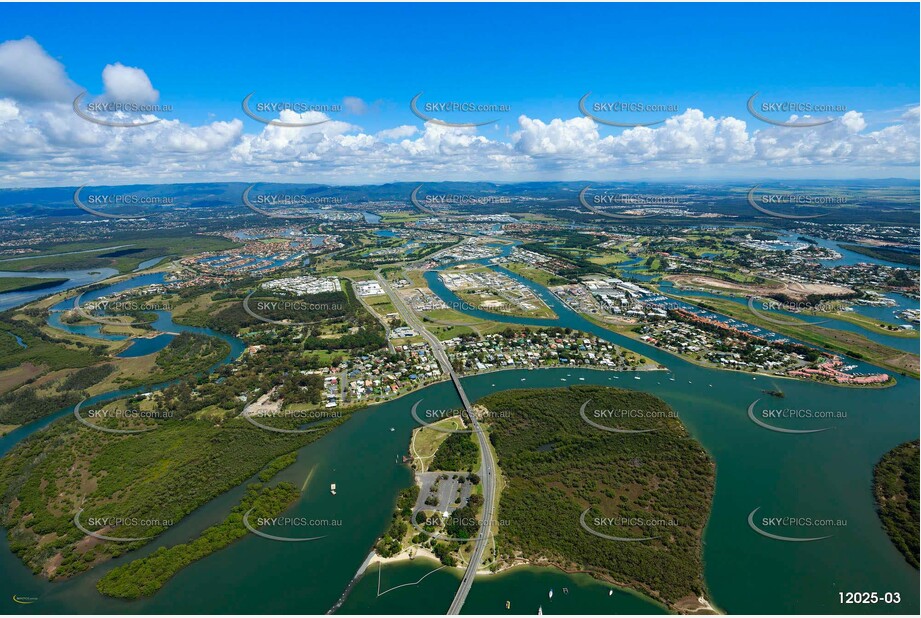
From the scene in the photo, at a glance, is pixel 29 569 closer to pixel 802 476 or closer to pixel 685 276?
pixel 802 476

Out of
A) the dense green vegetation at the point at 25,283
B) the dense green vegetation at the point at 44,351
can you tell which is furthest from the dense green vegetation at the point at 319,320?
the dense green vegetation at the point at 25,283

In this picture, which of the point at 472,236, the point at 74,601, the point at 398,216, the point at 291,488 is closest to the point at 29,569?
the point at 74,601

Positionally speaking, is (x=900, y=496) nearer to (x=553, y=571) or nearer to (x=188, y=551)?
(x=553, y=571)

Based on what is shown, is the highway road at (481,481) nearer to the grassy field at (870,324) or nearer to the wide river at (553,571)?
the wide river at (553,571)

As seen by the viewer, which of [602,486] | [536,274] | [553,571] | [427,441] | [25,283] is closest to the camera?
[553,571]

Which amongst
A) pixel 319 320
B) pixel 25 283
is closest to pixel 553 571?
pixel 319 320

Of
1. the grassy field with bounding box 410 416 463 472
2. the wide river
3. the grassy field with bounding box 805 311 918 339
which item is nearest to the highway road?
the wide river
